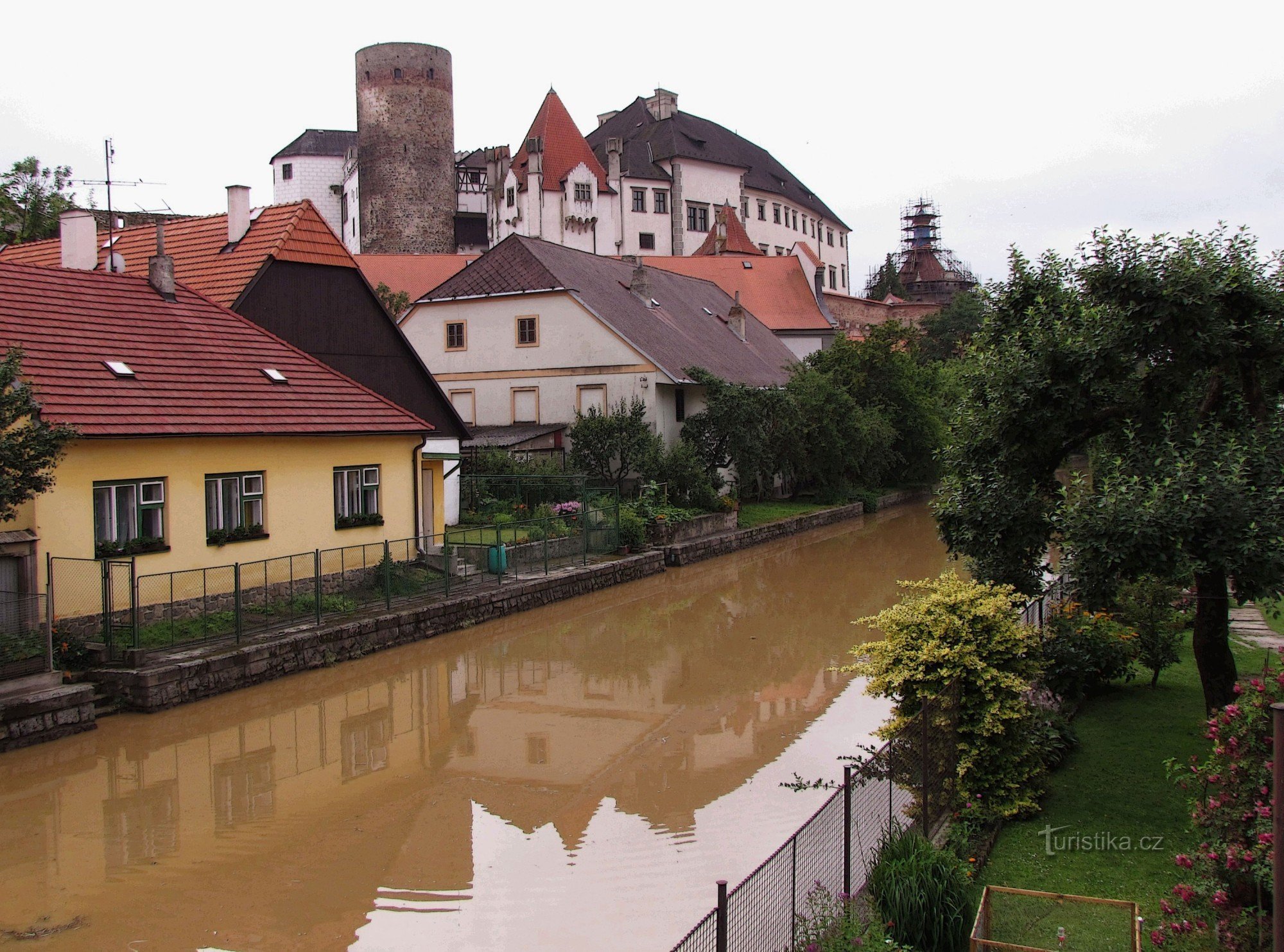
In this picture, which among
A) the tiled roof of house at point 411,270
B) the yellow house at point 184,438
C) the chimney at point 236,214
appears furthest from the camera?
the tiled roof of house at point 411,270

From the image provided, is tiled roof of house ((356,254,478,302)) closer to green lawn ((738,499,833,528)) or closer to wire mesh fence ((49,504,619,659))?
green lawn ((738,499,833,528))

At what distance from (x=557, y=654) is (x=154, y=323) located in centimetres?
807

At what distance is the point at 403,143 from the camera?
64875 mm

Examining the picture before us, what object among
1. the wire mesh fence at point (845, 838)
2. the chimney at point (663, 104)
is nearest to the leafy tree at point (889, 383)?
the wire mesh fence at point (845, 838)

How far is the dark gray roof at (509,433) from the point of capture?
99.7 ft

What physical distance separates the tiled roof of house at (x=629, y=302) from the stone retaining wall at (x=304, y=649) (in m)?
12.7

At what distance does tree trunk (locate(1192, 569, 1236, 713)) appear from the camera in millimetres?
9562

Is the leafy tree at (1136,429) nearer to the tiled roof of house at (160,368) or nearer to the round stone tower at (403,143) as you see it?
the tiled roof of house at (160,368)

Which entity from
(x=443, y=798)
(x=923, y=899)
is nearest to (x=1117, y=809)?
(x=923, y=899)

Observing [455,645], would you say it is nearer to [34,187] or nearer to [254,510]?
[254,510]

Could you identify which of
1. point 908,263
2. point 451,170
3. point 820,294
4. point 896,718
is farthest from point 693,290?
point 908,263

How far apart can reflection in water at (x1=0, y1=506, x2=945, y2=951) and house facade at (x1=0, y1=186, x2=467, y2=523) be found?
7245 mm

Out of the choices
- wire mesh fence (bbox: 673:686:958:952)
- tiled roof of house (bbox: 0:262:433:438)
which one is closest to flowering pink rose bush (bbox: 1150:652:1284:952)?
wire mesh fence (bbox: 673:686:958:952)

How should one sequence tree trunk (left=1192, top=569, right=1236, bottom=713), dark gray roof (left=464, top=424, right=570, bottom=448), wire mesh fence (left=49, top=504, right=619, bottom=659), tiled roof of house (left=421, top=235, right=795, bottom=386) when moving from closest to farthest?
tree trunk (left=1192, top=569, right=1236, bottom=713) < wire mesh fence (left=49, top=504, right=619, bottom=659) < dark gray roof (left=464, top=424, right=570, bottom=448) < tiled roof of house (left=421, top=235, right=795, bottom=386)
